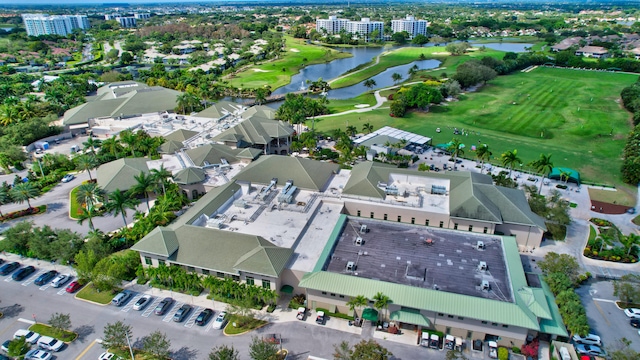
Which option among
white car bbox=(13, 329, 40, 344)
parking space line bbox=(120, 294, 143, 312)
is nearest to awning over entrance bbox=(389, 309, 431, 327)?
parking space line bbox=(120, 294, 143, 312)

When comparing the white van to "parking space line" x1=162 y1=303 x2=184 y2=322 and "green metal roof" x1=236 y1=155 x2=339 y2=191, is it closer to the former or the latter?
"parking space line" x1=162 y1=303 x2=184 y2=322

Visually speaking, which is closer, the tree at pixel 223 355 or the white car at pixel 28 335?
the tree at pixel 223 355

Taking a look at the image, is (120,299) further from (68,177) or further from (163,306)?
(68,177)

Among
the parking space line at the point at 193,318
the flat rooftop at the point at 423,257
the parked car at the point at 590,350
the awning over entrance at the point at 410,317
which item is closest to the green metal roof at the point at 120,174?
the parking space line at the point at 193,318

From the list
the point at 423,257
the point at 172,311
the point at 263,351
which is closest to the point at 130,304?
the point at 172,311

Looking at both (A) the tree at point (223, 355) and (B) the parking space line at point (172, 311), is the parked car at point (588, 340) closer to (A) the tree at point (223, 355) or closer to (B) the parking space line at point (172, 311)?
(A) the tree at point (223, 355)

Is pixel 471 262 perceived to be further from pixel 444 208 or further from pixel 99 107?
pixel 99 107
